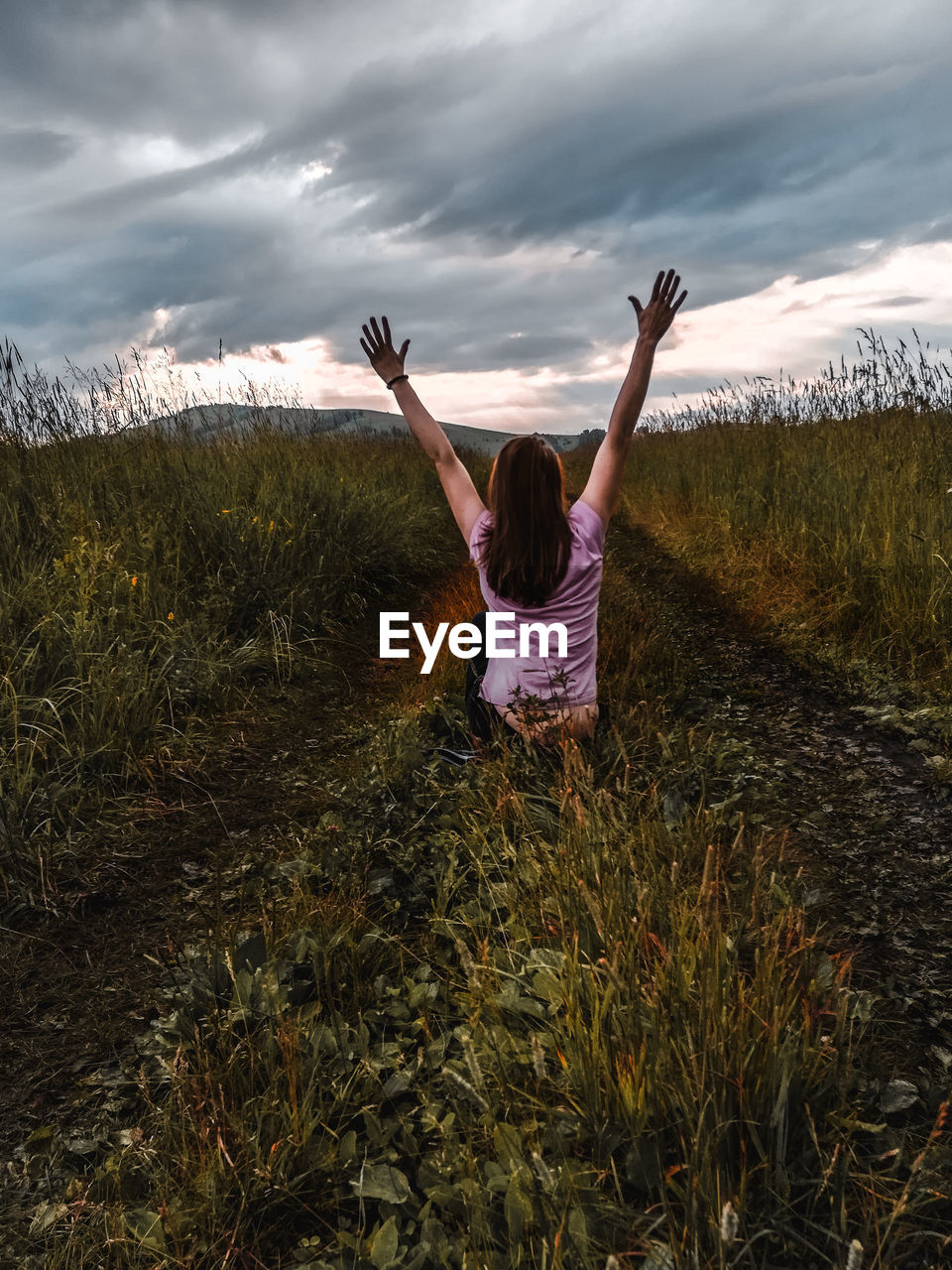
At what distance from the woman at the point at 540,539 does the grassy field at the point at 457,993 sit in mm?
259

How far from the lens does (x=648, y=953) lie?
71.1 inches

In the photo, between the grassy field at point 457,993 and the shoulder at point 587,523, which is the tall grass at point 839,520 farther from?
the shoulder at point 587,523

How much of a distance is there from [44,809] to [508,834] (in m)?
1.82

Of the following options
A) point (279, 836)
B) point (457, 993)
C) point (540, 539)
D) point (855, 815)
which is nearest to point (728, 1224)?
point (457, 993)

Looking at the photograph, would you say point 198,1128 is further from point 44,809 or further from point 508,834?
point 44,809

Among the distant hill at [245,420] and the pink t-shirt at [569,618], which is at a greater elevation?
the distant hill at [245,420]

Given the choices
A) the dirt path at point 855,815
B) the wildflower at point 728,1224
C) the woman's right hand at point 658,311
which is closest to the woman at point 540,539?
the woman's right hand at point 658,311

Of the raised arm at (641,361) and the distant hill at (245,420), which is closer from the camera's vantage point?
the raised arm at (641,361)

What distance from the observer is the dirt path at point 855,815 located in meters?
2.12

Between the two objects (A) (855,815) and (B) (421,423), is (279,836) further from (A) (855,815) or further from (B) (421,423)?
(A) (855,815)

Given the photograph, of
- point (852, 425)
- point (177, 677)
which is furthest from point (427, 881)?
point (852, 425)

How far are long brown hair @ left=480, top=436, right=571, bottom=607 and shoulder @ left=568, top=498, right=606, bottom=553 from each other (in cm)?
11

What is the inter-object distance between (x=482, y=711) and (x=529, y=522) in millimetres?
946

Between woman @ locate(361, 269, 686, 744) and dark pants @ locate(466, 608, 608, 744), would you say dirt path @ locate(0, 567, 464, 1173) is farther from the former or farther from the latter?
woman @ locate(361, 269, 686, 744)
